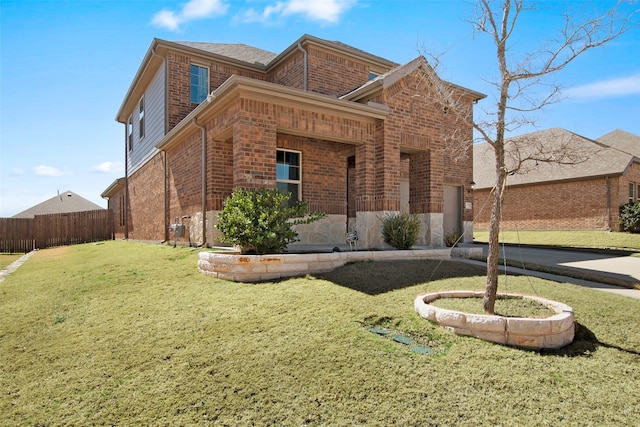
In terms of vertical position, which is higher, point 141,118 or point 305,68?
point 305,68

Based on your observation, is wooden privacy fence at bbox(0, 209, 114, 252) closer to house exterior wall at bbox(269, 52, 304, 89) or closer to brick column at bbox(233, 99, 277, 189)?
house exterior wall at bbox(269, 52, 304, 89)

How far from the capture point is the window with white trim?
1006cm

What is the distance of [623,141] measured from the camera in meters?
23.8

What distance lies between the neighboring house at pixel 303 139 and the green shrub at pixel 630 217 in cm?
933

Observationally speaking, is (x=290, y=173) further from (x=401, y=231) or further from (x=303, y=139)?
(x=401, y=231)

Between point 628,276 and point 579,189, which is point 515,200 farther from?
point 628,276

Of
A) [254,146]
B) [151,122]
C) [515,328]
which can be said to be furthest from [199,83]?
[515,328]

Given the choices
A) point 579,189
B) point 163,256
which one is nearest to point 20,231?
point 163,256

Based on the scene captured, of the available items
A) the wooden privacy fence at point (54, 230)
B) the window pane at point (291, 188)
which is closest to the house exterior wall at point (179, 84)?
the window pane at point (291, 188)

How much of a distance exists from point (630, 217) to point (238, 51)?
20218mm

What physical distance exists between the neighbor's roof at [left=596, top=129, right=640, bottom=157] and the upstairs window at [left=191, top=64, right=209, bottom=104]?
81.7 ft

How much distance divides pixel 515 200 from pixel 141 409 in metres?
23.7

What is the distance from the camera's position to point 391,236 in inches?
332

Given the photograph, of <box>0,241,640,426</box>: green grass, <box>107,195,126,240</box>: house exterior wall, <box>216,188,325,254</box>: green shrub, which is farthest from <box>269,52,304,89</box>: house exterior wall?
<box>107,195,126,240</box>: house exterior wall
